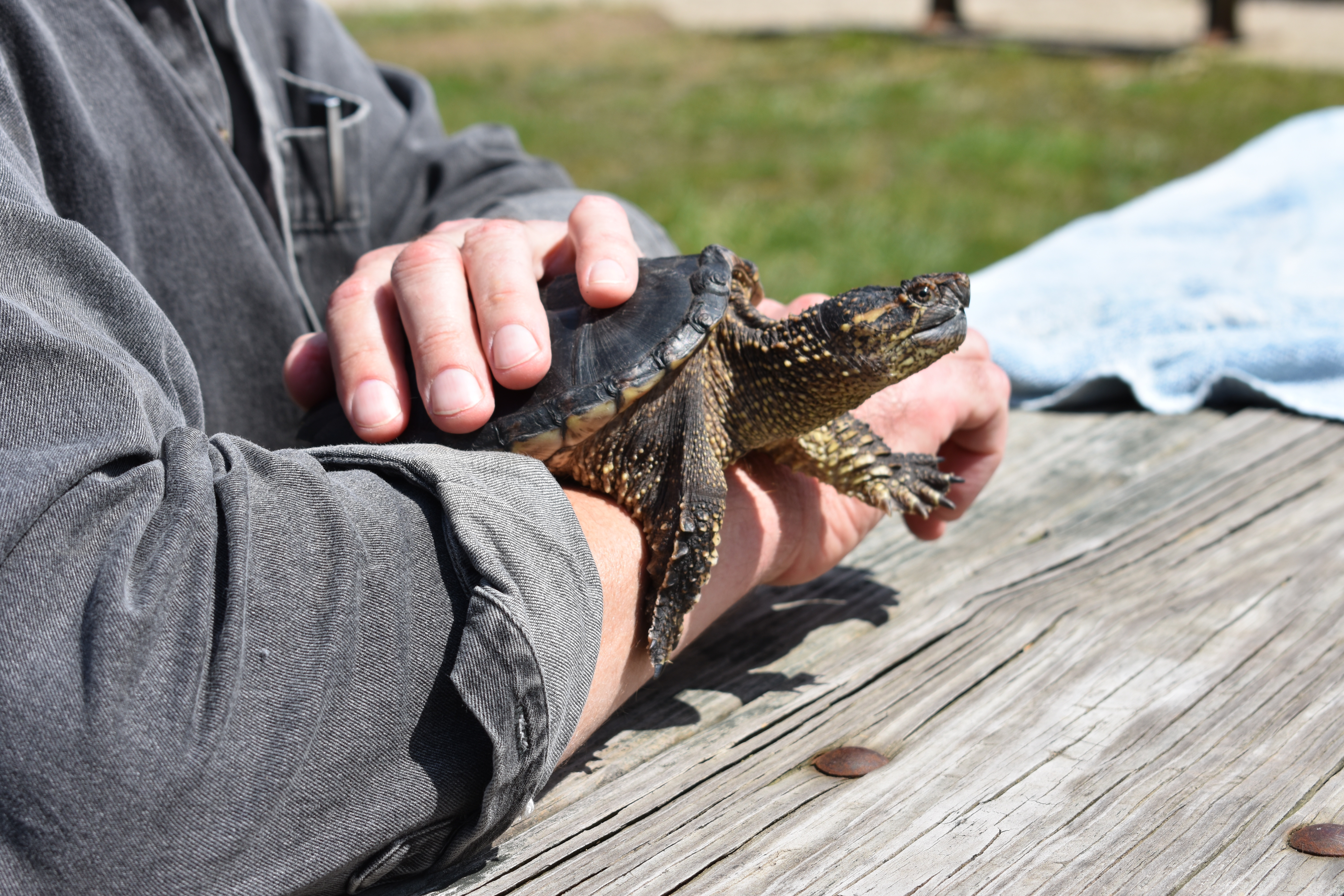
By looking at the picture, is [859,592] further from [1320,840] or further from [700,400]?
[1320,840]

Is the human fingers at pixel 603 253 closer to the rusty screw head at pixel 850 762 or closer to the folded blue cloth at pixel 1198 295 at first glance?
the rusty screw head at pixel 850 762

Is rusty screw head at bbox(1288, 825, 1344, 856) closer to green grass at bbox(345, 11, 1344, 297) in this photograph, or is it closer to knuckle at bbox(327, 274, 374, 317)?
knuckle at bbox(327, 274, 374, 317)

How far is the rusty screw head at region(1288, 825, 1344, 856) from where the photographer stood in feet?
3.82

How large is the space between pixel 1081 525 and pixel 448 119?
22.8 feet

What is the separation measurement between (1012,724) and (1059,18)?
14666mm

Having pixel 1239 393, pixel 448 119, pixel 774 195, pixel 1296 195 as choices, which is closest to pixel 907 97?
pixel 774 195

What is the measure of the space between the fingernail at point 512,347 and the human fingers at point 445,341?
0.03 meters

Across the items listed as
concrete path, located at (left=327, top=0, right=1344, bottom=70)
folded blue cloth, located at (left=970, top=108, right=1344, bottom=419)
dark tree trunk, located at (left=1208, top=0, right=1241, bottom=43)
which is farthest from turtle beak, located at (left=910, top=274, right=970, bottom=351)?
dark tree trunk, located at (left=1208, top=0, right=1241, bottom=43)

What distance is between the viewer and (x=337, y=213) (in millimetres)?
2115

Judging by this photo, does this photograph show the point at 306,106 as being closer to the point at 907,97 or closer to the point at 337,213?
the point at 337,213

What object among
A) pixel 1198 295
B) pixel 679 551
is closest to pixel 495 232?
pixel 679 551

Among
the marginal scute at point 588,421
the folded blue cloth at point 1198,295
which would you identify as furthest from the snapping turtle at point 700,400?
the folded blue cloth at point 1198,295

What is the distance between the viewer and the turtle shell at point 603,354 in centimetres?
151

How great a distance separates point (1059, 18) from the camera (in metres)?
14.2
